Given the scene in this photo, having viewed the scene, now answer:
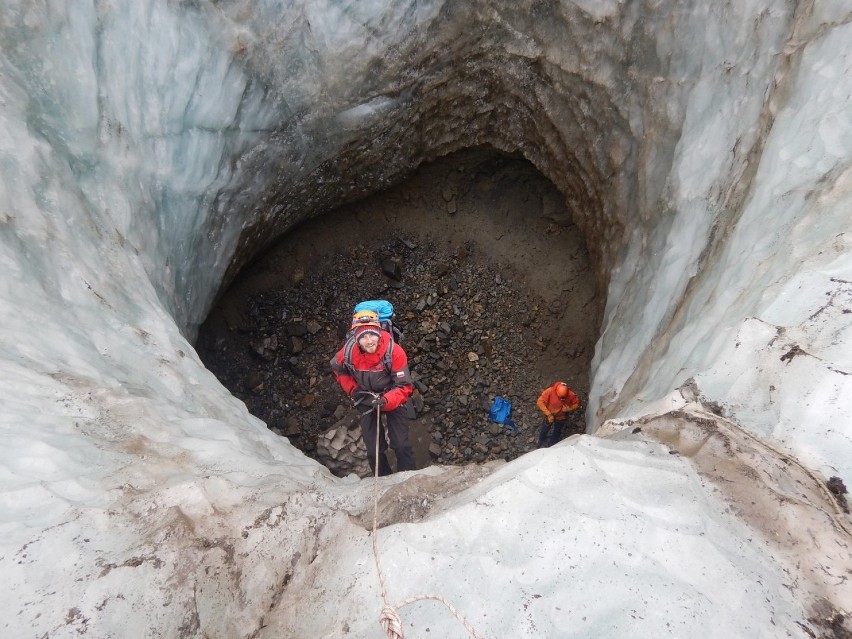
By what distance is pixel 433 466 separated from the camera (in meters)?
3.45

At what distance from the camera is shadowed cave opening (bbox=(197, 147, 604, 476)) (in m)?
5.70

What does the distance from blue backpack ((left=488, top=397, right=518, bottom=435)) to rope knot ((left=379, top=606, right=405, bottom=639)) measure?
3970 mm

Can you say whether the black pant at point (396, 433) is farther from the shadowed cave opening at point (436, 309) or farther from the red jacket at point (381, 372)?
the shadowed cave opening at point (436, 309)

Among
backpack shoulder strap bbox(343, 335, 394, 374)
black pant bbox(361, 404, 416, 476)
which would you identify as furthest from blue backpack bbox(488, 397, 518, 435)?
backpack shoulder strap bbox(343, 335, 394, 374)

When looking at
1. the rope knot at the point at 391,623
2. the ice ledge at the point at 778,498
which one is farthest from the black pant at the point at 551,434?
the rope knot at the point at 391,623

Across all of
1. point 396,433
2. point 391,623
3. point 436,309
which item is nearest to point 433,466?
point 396,433

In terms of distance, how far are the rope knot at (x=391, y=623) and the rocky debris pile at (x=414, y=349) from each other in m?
3.61

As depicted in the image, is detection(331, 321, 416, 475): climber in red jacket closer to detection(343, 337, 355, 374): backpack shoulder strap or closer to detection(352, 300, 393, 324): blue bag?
detection(343, 337, 355, 374): backpack shoulder strap

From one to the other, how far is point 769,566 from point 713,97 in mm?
2939

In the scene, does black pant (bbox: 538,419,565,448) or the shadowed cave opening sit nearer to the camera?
black pant (bbox: 538,419,565,448)

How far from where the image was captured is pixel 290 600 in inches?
84.9

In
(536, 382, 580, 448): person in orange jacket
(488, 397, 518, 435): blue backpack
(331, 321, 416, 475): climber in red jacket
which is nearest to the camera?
(331, 321, 416, 475): climber in red jacket

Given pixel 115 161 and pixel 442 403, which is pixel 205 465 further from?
pixel 442 403

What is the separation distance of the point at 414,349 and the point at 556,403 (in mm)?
1750
